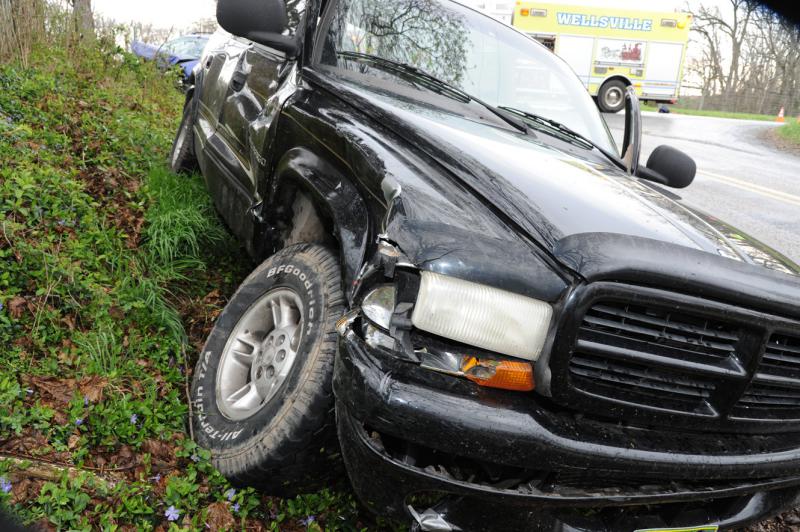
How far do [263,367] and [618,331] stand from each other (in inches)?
54.7

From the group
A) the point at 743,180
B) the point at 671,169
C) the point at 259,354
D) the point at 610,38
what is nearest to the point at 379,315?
the point at 259,354

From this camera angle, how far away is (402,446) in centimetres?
173

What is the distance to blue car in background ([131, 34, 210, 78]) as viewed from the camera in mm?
8109

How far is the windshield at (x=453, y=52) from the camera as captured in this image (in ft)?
9.93

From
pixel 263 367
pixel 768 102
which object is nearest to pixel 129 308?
pixel 263 367

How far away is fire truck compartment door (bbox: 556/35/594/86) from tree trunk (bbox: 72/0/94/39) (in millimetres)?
17336

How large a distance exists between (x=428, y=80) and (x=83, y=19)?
5.80 metres

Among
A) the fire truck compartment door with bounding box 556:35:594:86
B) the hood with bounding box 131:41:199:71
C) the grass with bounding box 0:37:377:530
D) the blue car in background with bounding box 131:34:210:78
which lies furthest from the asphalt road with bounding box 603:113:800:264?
the blue car in background with bounding box 131:34:210:78

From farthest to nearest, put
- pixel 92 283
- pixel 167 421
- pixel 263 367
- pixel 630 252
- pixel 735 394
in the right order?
pixel 92 283
pixel 167 421
pixel 263 367
pixel 735 394
pixel 630 252

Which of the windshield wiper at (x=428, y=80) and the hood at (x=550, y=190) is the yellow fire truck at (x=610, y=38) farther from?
the hood at (x=550, y=190)

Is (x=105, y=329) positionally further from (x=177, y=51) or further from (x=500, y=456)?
(x=177, y=51)

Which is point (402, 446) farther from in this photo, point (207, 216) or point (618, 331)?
point (207, 216)

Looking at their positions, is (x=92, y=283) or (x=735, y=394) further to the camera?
(x=92, y=283)

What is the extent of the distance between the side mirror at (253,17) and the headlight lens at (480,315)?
1769 millimetres
